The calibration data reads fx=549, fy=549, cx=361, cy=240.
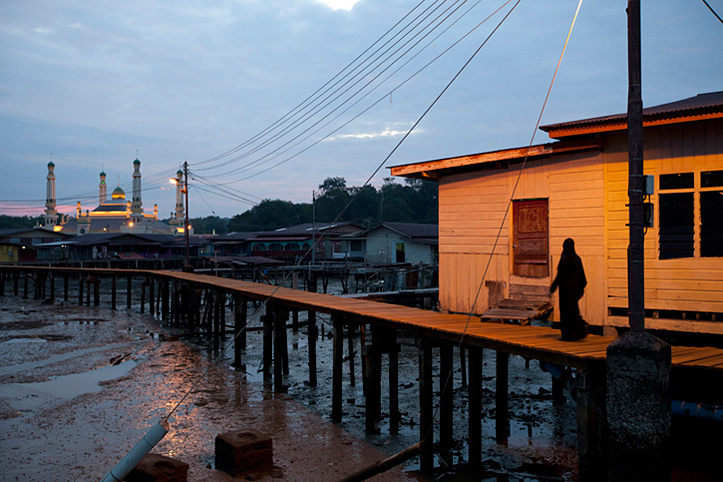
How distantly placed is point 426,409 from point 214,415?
207 inches

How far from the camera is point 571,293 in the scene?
313 inches

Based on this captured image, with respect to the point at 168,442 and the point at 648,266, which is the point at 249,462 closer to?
the point at 168,442

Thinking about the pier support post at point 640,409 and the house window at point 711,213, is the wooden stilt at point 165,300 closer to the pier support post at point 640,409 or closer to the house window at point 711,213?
the house window at point 711,213

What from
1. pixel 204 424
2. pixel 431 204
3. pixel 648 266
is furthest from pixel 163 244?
pixel 648 266

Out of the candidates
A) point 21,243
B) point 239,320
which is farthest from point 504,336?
point 21,243

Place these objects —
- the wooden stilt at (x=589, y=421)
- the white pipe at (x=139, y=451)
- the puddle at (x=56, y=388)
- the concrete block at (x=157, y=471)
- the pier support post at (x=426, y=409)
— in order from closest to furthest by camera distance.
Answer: the wooden stilt at (x=589, y=421) → the white pipe at (x=139, y=451) → the concrete block at (x=157, y=471) → the pier support post at (x=426, y=409) → the puddle at (x=56, y=388)

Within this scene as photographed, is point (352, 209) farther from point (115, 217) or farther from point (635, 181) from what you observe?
point (635, 181)

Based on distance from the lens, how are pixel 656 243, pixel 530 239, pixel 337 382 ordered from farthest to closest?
pixel 337 382
pixel 530 239
pixel 656 243

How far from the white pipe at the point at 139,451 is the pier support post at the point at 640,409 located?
209 inches

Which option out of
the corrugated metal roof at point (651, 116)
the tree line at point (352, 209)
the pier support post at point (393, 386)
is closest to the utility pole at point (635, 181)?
the corrugated metal roof at point (651, 116)

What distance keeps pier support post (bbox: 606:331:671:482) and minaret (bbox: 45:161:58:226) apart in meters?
105

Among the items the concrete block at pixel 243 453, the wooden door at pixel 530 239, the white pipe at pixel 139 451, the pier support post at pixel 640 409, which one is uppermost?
the wooden door at pixel 530 239

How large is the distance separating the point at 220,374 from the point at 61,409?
15.0 feet

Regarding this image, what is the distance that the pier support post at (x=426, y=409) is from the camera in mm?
9347
